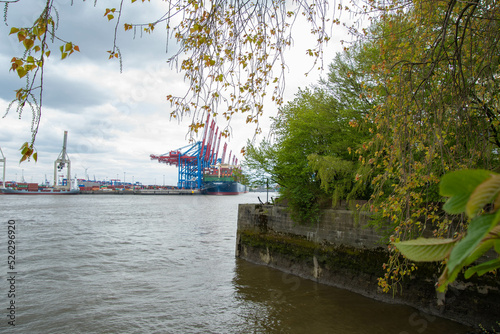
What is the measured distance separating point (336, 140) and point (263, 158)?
3367 mm

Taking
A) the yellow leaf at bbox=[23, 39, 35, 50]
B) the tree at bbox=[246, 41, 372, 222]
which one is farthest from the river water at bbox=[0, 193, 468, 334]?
the yellow leaf at bbox=[23, 39, 35, 50]

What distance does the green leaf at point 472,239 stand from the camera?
1.51 feet

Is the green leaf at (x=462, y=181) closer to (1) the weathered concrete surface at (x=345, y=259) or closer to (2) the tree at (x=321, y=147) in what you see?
(1) the weathered concrete surface at (x=345, y=259)

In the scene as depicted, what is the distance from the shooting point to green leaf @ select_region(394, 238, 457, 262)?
565mm

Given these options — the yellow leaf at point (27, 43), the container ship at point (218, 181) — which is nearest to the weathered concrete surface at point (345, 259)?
the yellow leaf at point (27, 43)

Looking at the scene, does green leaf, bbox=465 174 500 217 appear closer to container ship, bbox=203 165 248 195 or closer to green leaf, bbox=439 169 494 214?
green leaf, bbox=439 169 494 214

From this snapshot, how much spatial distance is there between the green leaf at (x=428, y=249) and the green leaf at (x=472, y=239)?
73mm

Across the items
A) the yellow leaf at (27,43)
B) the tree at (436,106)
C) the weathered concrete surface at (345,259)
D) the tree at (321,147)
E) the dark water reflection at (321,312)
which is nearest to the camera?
the yellow leaf at (27,43)

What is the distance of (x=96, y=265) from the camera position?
14.0 meters

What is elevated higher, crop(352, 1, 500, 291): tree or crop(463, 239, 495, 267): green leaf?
crop(352, 1, 500, 291): tree

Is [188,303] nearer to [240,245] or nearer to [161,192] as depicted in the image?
[240,245]

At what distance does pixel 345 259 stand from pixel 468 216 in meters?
10.1

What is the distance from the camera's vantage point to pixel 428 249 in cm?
58

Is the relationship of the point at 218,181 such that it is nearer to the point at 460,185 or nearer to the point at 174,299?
the point at 174,299
